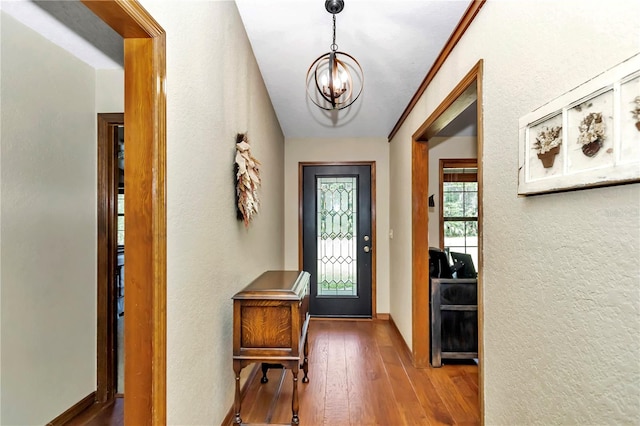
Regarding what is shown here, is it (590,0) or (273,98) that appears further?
(273,98)

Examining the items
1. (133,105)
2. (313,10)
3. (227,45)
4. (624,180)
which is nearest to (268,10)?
(313,10)

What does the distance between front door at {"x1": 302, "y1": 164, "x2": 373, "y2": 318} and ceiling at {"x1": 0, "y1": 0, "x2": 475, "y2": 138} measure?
43.5 inches

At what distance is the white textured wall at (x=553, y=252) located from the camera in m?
0.85

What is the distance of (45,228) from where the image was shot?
6.47 feet

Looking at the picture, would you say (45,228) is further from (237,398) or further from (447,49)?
(447,49)

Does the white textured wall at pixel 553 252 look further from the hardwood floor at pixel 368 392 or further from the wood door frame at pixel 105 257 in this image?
the wood door frame at pixel 105 257

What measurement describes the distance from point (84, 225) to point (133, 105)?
1436 millimetres

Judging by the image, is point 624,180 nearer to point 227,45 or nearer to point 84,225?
point 227,45

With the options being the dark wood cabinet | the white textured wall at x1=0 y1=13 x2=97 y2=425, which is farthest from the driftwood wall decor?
the dark wood cabinet

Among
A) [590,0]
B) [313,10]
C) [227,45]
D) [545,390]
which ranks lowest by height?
[545,390]

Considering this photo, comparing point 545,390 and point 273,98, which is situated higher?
point 273,98

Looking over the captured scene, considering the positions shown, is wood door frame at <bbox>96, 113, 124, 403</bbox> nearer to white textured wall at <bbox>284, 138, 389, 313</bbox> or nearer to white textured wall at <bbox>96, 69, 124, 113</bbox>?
white textured wall at <bbox>96, 69, 124, 113</bbox>

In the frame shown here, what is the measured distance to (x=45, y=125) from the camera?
2.00 metres

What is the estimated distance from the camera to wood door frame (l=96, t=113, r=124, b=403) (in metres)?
2.36
